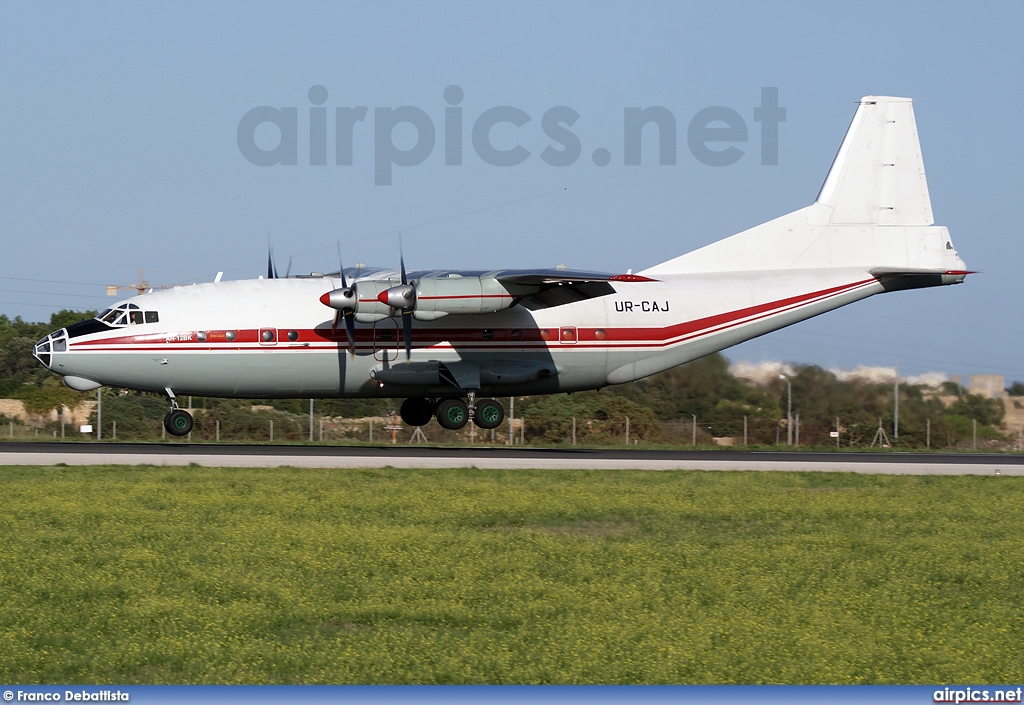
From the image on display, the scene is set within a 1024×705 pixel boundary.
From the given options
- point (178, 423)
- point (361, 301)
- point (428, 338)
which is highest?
point (361, 301)

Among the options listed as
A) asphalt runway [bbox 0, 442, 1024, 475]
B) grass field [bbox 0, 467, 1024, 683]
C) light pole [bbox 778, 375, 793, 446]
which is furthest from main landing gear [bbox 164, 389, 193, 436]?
light pole [bbox 778, 375, 793, 446]

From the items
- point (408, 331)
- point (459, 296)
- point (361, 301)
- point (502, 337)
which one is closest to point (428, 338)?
point (408, 331)

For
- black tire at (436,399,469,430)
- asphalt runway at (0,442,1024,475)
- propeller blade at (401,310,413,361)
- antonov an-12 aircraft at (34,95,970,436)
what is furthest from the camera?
black tire at (436,399,469,430)

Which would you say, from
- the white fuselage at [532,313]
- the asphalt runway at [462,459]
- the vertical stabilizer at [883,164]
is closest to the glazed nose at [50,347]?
the white fuselage at [532,313]

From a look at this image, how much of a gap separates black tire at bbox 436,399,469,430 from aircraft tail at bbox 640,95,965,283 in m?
6.80

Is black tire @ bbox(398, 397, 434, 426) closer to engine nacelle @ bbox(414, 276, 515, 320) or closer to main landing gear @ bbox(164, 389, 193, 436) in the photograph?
engine nacelle @ bbox(414, 276, 515, 320)

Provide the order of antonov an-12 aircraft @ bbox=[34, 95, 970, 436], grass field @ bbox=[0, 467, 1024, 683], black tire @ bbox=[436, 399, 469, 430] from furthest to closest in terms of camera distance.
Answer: black tire @ bbox=[436, 399, 469, 430] → antonov an-12 aircraft @ bbox=[34, 95, 970, 436] → grass field @ bbox=[0, 467, 1024, 683]

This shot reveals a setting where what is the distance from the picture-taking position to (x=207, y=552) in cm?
1205

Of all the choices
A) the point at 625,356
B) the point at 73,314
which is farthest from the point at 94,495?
the point at 73,314

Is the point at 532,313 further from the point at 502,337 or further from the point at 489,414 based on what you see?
the point at 489,414

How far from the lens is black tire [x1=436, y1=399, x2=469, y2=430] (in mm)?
28094

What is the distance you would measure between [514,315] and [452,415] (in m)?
3.01

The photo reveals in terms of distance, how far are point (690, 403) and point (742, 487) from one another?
1752cm

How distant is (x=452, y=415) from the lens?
28141 millimetres
